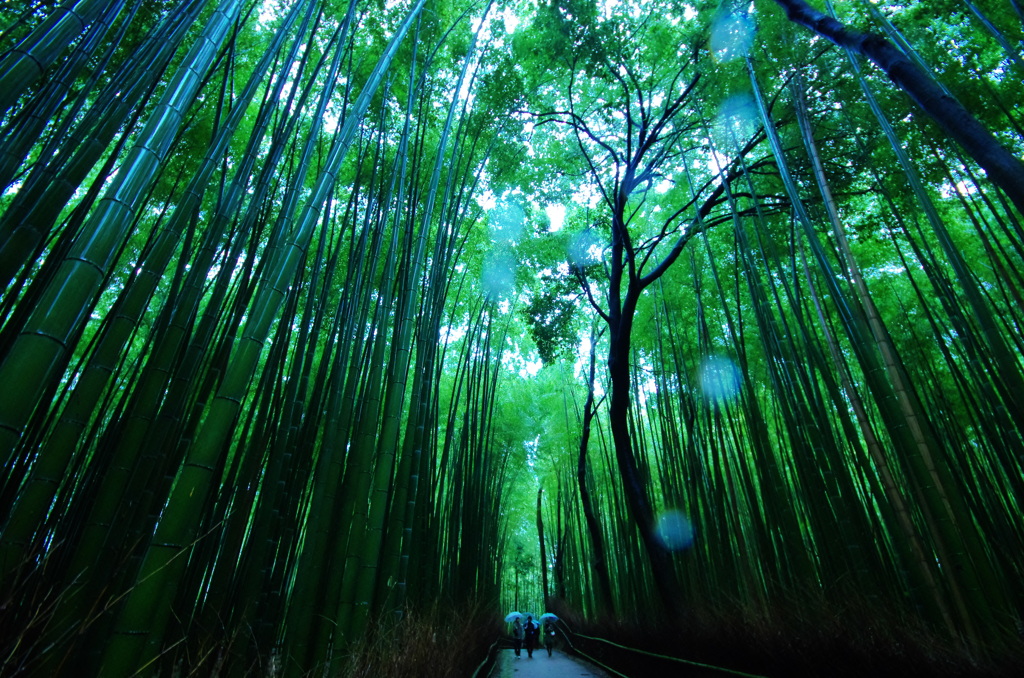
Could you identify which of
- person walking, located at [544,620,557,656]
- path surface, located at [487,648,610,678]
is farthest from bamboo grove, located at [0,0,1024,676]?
person walking, located at [544,620,557,656]

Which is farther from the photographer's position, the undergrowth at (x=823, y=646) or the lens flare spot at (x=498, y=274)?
the lens flare spot at (x=498, y=274)

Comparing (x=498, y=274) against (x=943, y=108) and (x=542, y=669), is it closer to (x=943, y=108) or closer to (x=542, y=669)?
(x=943, y=108)

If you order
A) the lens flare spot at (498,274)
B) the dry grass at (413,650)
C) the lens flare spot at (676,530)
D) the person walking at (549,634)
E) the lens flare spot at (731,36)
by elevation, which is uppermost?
the lens flare spot at (731,36)

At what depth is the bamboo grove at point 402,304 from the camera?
3.65ft

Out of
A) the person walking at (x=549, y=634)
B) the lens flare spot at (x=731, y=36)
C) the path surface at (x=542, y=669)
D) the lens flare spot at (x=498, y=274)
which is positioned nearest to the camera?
the lens flare spot at (x=731, y=36)

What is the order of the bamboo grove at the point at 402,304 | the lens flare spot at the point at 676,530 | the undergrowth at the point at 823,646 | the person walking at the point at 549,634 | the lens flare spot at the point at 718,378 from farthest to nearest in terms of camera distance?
the person walking at the point at 549,634, the lens flare spot at the point at 676,530, the lens flare spot at the point at 718,378, the undergrowth at the point at 823,646, the bamboo grove at the point at 402,304

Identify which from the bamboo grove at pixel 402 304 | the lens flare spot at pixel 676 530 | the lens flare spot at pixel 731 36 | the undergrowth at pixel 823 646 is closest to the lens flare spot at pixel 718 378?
the bamboo grove at pixel 402 304

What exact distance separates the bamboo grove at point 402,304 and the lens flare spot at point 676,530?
0.06m

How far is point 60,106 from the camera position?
5.04ft

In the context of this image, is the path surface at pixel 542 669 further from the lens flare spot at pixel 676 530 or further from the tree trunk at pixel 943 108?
the tree trunk at pixel 943 108

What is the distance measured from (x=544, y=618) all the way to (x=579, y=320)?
5195mm

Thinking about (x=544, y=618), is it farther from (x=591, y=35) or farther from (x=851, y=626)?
(x=591, y=35)

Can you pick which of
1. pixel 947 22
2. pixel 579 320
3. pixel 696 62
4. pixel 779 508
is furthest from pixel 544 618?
pixel 947 22

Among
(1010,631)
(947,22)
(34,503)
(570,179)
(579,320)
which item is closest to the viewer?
(34,503)
